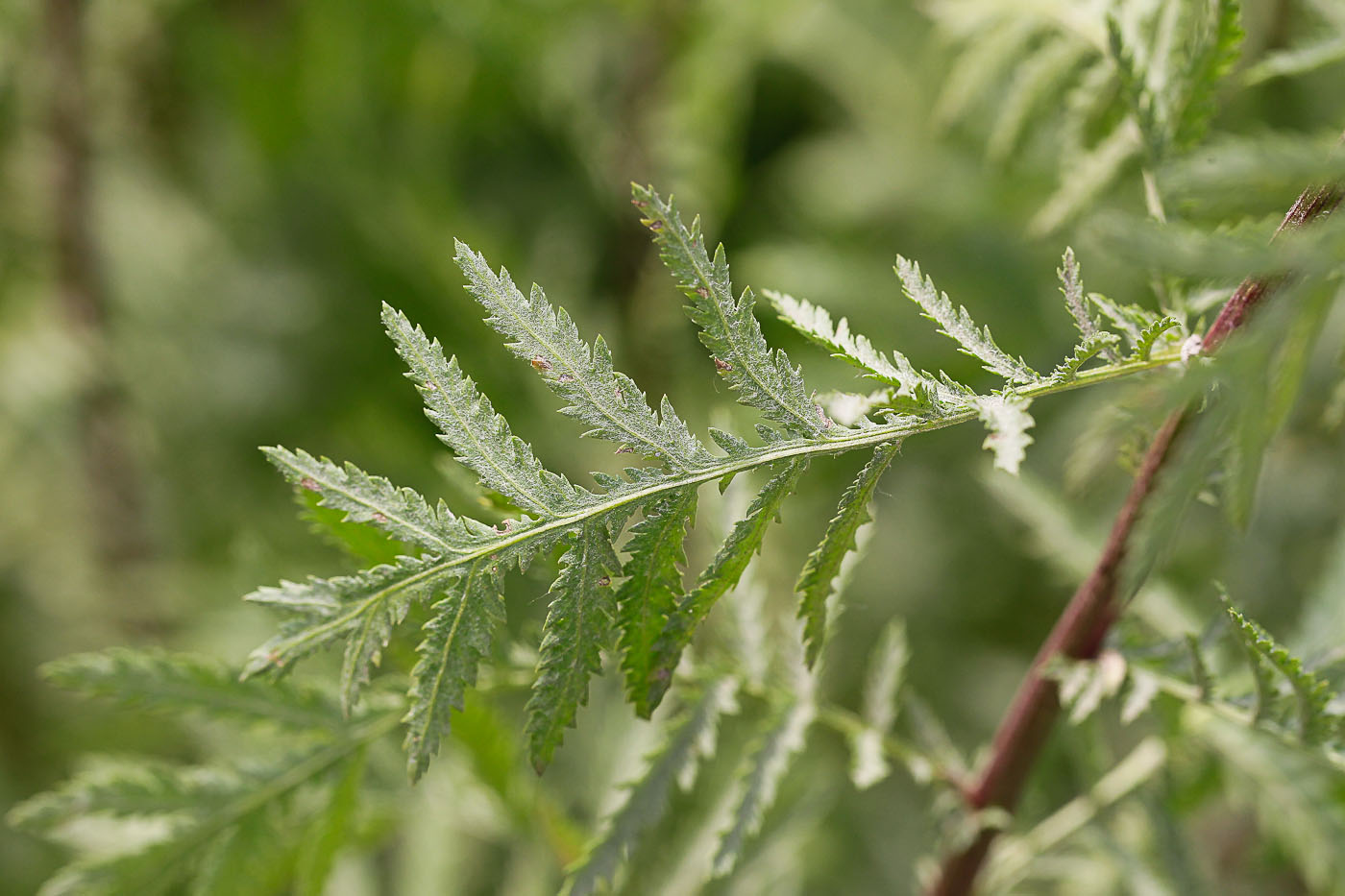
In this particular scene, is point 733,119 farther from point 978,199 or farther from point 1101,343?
point 1101,343

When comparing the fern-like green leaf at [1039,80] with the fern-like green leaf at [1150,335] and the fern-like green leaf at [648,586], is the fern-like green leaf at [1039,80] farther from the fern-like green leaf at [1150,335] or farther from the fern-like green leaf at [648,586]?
the fern-like green leaf at [648,586]

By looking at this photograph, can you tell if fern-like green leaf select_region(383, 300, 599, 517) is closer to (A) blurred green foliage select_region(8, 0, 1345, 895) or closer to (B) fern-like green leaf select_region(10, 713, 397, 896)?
(B) fern-like green leaf select_region(10, 713, 397, 896)

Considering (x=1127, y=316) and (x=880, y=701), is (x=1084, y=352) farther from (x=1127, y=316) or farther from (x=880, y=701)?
(x=880, y=701)

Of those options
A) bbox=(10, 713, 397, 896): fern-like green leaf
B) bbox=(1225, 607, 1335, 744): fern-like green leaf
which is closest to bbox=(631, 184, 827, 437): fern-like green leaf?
bbox=(1225, 607, 1335, 744): fern-like green leaf

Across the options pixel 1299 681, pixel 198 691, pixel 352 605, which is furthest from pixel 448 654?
pixel 1299 681

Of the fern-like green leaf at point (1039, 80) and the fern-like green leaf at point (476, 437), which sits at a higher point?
the fern-like green leaf at point (1039, 80)

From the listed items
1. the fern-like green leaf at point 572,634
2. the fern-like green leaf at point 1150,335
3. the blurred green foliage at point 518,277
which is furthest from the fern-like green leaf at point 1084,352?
the blurred green foliage at point 518,277

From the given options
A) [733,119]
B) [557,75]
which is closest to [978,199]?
[733,119]
